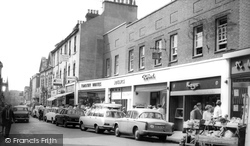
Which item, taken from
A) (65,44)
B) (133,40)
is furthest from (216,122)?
(65,44)

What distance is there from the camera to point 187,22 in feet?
71.9

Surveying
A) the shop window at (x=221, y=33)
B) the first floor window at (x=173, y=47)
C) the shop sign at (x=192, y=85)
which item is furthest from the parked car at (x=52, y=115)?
the shop window at (x=221, y=33)

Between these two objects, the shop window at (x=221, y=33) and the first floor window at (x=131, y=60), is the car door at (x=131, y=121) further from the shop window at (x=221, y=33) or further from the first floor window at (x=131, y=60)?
the first floor window at (x=131, y=60)

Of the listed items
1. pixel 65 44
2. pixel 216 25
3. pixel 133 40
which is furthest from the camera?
pixel 65 44

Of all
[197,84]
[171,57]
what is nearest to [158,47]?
[171,57]

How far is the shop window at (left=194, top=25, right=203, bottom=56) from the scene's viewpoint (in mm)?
20825

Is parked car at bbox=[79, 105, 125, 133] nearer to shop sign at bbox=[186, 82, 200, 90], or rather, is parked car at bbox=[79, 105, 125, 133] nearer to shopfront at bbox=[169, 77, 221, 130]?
shopfront at bbox=[169, 77, 221, 130]

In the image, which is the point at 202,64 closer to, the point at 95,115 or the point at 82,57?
the point at 95,115

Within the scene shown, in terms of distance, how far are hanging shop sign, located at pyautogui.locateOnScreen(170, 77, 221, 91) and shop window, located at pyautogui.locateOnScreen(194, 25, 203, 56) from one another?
71.7 inches

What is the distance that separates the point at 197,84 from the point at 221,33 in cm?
331

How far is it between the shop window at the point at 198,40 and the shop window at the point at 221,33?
1.51 m

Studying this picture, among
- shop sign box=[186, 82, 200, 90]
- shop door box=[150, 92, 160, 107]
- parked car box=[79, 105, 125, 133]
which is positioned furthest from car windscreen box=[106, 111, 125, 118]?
shop door box=[150, 92, 160, 107]

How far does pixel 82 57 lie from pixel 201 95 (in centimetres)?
2155

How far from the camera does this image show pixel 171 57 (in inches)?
937
